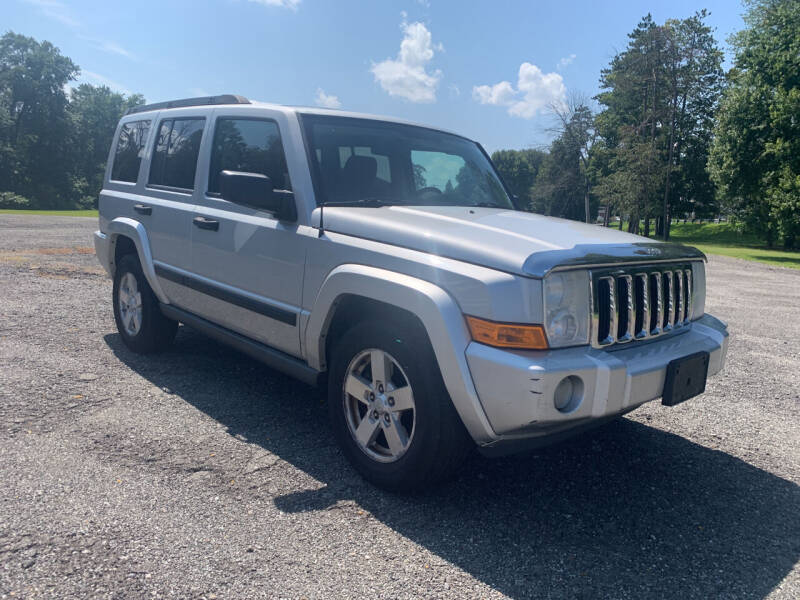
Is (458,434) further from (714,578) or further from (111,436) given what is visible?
(111,436)

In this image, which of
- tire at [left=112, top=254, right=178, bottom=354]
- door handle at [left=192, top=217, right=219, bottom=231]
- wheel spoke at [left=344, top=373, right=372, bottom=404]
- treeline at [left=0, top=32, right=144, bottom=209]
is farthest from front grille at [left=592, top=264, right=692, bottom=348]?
treeline at [left=0, top=32, right=144, bottom=209]

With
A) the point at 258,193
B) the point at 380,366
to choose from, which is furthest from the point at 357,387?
the point at 258,193

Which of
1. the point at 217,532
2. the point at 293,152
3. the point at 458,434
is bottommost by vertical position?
the point at 217,532

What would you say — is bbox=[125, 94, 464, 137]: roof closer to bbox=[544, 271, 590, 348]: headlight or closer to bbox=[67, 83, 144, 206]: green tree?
bbox=[544, 271, 590, 348]: headlight

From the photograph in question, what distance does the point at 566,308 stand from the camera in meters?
2.67

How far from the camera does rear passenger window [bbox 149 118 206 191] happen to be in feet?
14.9

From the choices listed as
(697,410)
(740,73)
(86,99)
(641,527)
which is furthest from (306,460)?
(86,99)

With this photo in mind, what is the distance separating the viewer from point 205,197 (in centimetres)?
432

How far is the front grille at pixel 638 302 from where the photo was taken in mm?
2791

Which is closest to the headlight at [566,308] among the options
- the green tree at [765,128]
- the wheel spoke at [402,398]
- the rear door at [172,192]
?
the wheel spoke at [402,398]

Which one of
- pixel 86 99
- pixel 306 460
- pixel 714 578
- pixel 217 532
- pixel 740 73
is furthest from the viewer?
pixel 86 99

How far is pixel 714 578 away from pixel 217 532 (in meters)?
2.18

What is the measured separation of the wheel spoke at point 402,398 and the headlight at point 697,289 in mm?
Answer: 1835

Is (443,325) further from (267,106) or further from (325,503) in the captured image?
(267,106)
